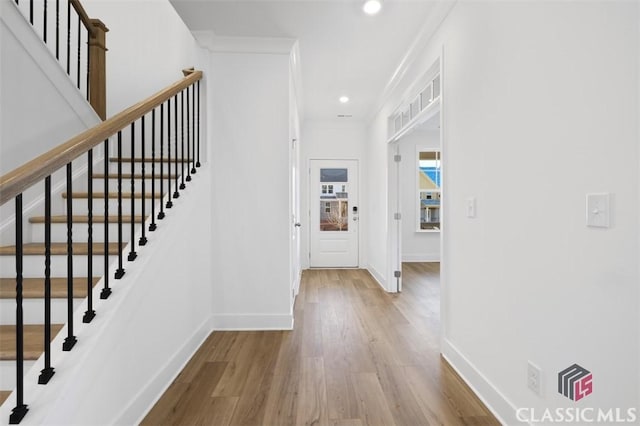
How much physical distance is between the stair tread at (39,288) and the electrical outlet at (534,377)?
2.20 metres

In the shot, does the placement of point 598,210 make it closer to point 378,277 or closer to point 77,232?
point 77,232

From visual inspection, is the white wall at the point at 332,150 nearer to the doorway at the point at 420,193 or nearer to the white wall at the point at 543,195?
the doorway at the point at 420,193

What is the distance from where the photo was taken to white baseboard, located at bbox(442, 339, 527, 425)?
1.51m

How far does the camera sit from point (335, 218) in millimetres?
5504

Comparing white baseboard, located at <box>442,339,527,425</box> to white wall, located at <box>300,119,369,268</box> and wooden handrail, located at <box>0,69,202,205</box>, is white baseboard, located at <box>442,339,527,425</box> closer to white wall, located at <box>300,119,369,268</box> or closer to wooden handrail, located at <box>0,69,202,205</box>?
wooden handrail, located at <box>0,69,202,205</box>

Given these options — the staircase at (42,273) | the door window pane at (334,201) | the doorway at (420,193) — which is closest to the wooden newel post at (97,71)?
the staircase at (42,273)

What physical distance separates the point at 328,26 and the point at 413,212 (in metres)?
4.62

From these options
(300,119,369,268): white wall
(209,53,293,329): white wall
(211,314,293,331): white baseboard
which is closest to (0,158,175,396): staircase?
(209,53,293,329): white wall

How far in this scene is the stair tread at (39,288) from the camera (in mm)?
1494

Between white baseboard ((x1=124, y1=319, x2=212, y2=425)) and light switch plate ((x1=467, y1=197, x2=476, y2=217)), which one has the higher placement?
light switch plate ((x1=467, y1=197, x2=476, y2=217))

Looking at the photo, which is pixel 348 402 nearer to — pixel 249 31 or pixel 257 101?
pixel 257 101

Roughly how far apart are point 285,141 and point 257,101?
446 mm

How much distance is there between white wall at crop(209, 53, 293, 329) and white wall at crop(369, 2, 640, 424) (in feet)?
4.74

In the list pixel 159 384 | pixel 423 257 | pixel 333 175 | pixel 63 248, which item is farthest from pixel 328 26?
pixel 423 257
